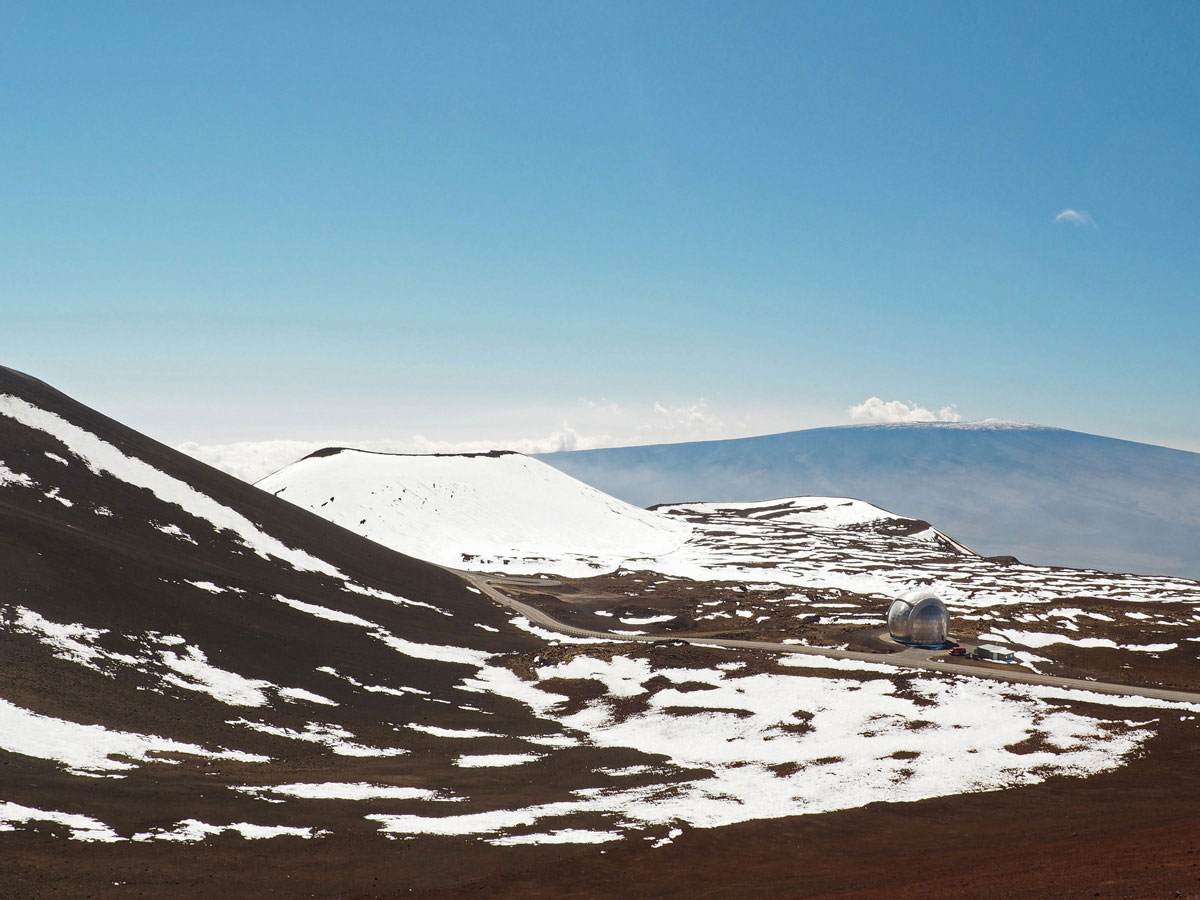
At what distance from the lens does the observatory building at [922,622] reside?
7369cm

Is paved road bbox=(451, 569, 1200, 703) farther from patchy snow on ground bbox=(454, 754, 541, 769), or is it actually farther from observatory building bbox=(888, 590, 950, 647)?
patchy snow on ground bbox=(454, 754, 541, 769)

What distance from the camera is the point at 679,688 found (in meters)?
63.0

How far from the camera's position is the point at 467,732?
174ft

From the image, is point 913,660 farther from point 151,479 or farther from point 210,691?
point 151,479

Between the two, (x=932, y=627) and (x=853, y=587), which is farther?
(x=853, y=587)

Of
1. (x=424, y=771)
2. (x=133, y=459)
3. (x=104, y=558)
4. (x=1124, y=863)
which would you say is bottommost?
(x=424, y=771)

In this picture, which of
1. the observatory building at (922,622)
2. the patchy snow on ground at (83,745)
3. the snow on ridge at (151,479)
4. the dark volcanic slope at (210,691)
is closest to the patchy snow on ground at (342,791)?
the dark volcanic slope at (210,691)

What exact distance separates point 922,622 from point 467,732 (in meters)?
44.3

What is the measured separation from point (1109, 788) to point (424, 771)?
112 feet

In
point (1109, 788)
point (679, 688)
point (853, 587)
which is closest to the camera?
point (1109, 788)

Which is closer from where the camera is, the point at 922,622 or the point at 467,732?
the point at 467,732

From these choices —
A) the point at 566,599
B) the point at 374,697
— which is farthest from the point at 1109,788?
the point at 566,599

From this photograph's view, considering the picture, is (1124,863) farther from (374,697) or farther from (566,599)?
(566,599)

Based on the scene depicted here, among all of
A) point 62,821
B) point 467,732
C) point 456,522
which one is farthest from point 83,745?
point 456,522
